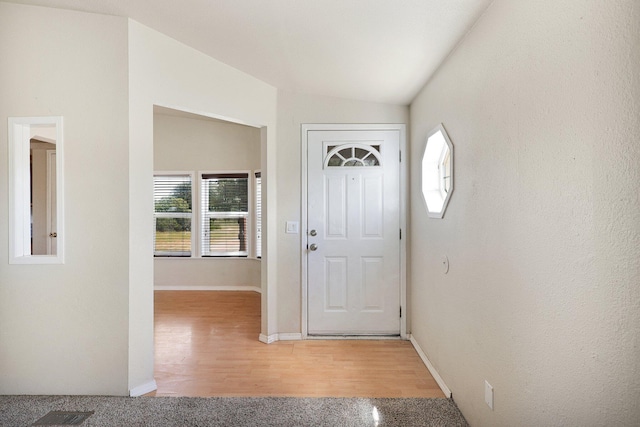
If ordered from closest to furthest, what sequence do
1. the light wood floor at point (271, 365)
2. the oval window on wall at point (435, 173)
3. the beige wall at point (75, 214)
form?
the beige wall at point (75, 214)
the light wood floor at point (271, 365)
the oval window on wall at point (435, 173)

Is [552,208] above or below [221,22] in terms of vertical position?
below

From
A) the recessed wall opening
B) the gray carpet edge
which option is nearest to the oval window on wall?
the gray carpet edge

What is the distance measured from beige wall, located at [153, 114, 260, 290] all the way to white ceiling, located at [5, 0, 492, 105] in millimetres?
2420

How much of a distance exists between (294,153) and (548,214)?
2474 millimetres

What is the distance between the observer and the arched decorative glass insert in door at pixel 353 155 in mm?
3428

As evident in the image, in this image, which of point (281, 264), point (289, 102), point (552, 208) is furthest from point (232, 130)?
point (552, 208)

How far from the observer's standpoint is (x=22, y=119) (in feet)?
7.57

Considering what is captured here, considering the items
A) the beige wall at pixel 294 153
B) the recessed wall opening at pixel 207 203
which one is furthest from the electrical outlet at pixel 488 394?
the recessed wall opening at pixel 207 203

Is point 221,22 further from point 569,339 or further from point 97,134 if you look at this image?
point 569,339

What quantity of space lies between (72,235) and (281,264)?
5.74 ft

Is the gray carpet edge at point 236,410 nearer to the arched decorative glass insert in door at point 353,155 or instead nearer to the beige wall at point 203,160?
the arched decorative glass insert in door at point 353,155

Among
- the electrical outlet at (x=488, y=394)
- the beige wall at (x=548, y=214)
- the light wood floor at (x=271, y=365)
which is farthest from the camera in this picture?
the light wood floor at (x=271, y=365)

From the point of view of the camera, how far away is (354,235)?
11.3 ft

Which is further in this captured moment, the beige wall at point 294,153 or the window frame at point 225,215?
the window frame at point 225,215
